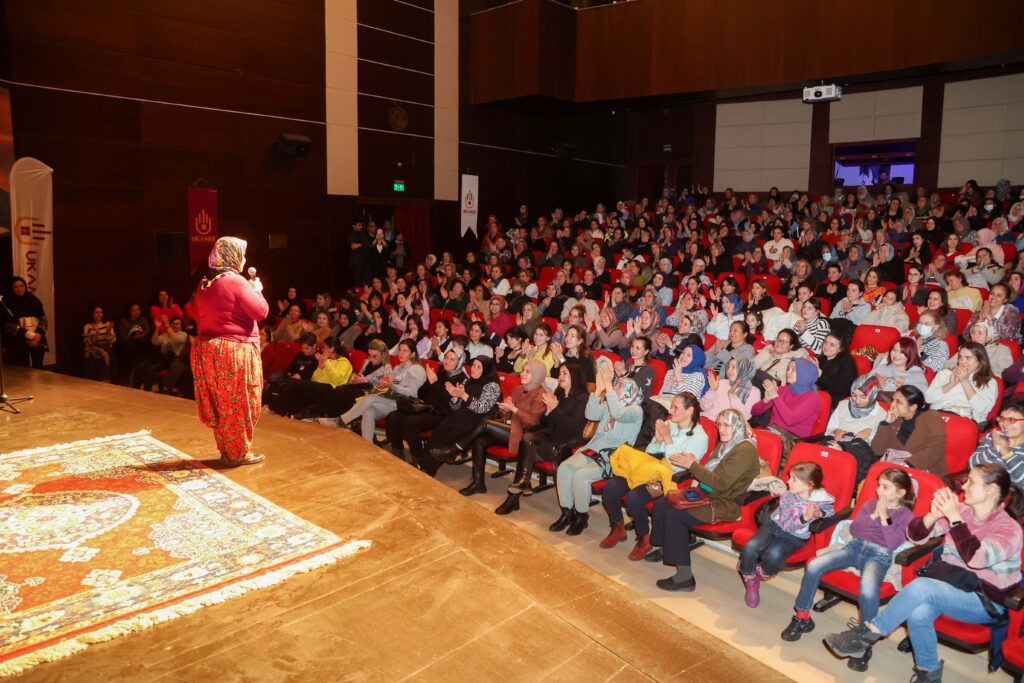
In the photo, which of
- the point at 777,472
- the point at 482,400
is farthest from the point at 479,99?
Answer: the point at 777,472

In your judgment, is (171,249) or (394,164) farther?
(394,164)

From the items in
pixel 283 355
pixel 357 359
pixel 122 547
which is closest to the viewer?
pixel 122 547

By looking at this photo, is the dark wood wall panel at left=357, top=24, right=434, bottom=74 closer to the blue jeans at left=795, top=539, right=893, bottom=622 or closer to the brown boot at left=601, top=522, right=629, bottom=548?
the brown boot at left=601, top=522, right=629, bottom=548

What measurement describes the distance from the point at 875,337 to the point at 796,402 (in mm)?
1644

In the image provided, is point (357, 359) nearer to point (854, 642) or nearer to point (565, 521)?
point (565, 521)

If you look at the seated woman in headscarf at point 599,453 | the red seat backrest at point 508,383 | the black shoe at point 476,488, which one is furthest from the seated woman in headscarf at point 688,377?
the black shoe at point 476,488

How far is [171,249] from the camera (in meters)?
9.05

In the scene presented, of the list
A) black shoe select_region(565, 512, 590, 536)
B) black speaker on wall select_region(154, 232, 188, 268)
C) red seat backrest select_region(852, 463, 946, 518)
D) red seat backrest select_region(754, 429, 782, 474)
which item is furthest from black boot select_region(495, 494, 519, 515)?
black speaker on wall select_region(154, 232, 188, 268)

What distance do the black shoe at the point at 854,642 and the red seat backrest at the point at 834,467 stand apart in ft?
2.05

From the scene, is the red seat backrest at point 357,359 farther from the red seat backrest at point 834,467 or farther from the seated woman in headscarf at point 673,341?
the red seat backrest at point 834,467

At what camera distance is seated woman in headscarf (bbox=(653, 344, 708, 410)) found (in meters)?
4.95

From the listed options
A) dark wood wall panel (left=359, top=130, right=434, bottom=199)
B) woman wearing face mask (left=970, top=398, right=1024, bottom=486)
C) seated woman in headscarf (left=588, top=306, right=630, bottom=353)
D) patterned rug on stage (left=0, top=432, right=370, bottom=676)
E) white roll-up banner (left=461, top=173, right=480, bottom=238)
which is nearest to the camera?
patterned rug on stage (left=0, top=432, right=370, bottom=676)

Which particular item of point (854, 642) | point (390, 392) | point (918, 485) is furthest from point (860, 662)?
point (390, 392)

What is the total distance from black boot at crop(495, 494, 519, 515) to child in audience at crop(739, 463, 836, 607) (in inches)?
66.0
